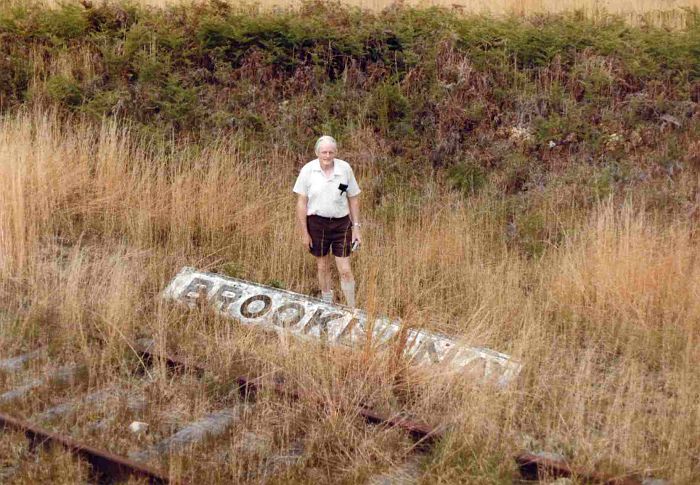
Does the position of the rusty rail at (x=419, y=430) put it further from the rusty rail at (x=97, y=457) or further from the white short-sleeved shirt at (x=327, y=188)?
the white short-sleeved shirt at (x=327, y=188)

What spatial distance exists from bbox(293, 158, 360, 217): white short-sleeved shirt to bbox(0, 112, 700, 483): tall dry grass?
82 centimetres

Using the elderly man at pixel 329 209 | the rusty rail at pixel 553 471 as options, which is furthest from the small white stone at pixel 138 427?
the elderly man at pixel 329 209

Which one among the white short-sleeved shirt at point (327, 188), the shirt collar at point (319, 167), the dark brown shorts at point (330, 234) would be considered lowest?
the dark brown shorts at point (330, 234)

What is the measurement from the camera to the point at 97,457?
19.7ft

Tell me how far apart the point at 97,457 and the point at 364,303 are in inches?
145

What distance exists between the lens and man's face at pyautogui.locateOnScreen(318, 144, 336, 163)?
8.23 metres

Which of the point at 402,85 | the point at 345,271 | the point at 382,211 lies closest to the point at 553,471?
the point at 345,271

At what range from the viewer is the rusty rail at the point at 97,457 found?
5.81 metres

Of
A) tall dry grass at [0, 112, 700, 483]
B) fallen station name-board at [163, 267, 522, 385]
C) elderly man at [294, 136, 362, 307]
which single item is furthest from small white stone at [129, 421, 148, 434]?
elderly man at [294, 136, 362, 307]

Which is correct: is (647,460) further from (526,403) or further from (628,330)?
(628,330)

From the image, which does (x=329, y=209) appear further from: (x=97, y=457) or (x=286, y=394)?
(x=97, y=457)

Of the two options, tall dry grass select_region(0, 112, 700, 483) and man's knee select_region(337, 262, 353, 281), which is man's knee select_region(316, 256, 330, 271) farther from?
tall dry grass select_region(0, 112, 700, 483)

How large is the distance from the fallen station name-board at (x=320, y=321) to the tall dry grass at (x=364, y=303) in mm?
216

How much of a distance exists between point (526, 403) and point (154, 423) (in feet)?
8.65
